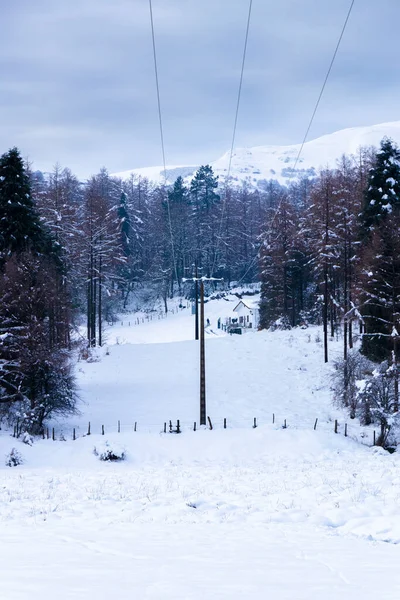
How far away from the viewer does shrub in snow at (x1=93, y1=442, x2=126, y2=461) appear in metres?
22.5

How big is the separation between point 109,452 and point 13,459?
3.94 meters

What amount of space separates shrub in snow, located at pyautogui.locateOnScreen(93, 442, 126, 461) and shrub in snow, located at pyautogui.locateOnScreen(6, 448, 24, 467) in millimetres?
3204

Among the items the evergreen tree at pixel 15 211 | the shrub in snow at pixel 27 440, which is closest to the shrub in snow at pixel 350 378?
the shrub in snow at pixel 27 440

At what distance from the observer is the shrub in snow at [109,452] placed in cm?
2252

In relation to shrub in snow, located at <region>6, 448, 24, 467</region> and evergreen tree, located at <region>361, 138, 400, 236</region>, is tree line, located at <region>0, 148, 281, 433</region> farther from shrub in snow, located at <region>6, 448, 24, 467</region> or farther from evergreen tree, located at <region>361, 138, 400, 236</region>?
evergreen tree, located at <region>361, 138, 400, 236</region>

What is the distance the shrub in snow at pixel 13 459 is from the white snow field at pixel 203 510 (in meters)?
0.28

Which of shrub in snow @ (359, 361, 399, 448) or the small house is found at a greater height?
the small house

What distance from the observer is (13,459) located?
2103 centimetres

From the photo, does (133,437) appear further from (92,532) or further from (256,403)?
(92,532)

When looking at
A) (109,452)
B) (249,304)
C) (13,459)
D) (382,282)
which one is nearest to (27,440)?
(13,459)

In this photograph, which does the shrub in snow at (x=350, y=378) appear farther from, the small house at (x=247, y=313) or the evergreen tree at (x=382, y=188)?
the small house at (x=247, y=313)

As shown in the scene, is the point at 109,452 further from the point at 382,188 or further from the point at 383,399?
the point at 382,188

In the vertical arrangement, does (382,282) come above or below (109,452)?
above

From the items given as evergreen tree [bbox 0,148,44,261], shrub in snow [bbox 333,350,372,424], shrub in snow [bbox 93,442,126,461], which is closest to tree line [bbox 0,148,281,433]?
evergreen tree [bbox 0,148,44,261]
